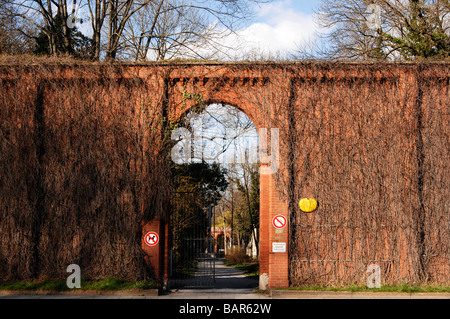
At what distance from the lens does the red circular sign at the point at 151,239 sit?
10.9 m

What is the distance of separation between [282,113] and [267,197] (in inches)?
90.7

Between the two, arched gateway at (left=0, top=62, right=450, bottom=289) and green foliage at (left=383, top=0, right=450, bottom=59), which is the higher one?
green foliage at (left=383, top=0, right=450, bottom=59)

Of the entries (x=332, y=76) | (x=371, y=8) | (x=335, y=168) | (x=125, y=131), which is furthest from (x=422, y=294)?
(x=371, y=8)

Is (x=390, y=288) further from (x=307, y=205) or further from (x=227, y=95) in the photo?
(x=227, y=95)

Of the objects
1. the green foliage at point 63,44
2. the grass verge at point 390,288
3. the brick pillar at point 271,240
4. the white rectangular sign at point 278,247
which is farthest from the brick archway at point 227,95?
the green foliage at point 63,44

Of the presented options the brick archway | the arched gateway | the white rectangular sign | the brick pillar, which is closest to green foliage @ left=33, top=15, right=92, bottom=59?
the arched gateway

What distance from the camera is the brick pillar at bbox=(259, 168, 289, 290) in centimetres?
1069

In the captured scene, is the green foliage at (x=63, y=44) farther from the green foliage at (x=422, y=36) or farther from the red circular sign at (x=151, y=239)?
the green foliage at (x=422, y=36)

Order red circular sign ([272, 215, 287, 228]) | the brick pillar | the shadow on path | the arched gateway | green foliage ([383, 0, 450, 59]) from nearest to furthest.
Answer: the brick pillar
red circular sign ([272, 215, 287, 228])
the arched gateway
the shadow on path
green foliage ([383, 0, 450, 59])

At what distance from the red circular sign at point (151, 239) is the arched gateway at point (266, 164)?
53 mm

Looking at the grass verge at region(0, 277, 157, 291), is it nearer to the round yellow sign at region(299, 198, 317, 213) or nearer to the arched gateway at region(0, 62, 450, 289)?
the arched gateway at region(0, 62, 450, 289)

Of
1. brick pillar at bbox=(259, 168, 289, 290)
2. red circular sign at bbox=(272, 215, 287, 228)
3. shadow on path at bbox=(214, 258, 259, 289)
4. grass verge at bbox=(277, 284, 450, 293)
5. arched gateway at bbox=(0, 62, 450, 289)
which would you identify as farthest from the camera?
shadow on path at bbox=(214, 258, 259, 289)

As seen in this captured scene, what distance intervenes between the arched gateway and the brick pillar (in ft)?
0.12

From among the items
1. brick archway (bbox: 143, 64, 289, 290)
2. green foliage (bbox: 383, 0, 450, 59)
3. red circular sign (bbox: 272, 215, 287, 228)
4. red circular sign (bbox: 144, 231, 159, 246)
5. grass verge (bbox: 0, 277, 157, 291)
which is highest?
green foliage (bbox: 383, 0, 450, 59)
